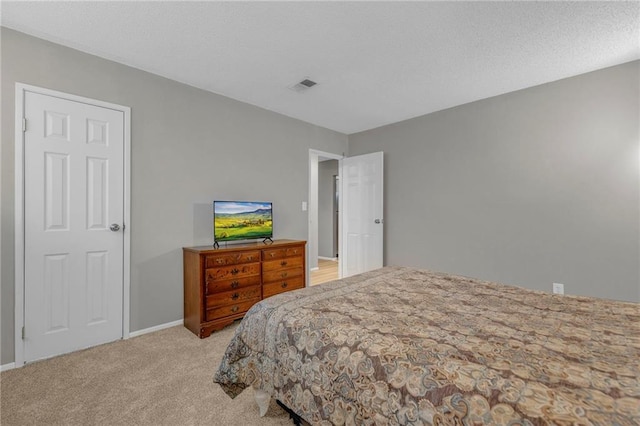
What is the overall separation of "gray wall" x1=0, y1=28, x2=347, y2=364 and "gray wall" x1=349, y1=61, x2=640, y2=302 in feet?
6.94

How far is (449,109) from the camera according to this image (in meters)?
3.71

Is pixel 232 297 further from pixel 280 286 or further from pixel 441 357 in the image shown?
pixel 441 357

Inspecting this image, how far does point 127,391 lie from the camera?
72.4 inches

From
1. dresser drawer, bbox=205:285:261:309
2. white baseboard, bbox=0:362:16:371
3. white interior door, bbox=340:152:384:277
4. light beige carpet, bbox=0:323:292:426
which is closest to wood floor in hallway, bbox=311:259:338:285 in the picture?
white interior door, bbox=340:152:384:277

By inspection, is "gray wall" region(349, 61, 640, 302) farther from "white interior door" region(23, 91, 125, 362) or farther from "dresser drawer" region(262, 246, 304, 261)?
"white interior door" region(23, 91, 125, 362)

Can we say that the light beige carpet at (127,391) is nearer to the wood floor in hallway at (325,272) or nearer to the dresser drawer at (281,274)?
the dresser drawer at (281,274)

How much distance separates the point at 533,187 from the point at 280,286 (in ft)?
9.98

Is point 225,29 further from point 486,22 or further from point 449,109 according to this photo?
point 449,109

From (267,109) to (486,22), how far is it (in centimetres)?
258

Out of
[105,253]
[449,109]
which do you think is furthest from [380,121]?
[105,253]

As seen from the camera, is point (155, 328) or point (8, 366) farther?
point (155, 328)

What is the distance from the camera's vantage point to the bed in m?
0.78

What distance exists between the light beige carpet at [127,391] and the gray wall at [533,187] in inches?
116

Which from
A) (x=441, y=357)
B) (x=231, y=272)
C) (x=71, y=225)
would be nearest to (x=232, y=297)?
(x=231, y=272)
